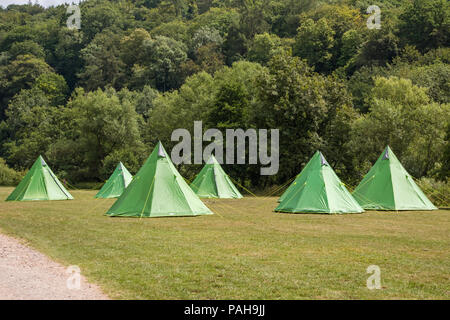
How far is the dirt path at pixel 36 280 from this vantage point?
818 centimetres

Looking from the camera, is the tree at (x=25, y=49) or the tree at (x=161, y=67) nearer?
the tree at (x=161, y=67)

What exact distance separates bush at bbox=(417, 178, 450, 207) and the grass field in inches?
323

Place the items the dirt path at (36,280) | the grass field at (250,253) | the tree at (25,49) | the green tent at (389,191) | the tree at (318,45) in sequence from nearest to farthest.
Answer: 1. the dirt path at (36,280)
2. the grass field at (250,253)
3. the green tent at (389,191)
4. the tree at (318,45)
5. the tree at (25,49)

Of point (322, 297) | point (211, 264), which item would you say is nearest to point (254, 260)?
point (211, 264)

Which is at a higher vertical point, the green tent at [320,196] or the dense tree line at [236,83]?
the dense tree line at [236,83]

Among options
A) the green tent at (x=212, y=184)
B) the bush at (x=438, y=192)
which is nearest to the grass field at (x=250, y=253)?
the bush at (x=438, y=192)

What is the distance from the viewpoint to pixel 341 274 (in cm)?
1009

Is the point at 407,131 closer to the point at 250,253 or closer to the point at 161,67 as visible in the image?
the point at 250,253

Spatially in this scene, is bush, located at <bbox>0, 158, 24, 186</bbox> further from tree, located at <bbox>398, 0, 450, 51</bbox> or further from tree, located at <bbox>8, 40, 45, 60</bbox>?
tree, located at <bbox>398, 0, 450, 51</bbox>

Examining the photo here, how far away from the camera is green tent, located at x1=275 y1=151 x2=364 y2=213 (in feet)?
75.3

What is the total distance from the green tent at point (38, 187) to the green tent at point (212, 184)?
29.2 feet

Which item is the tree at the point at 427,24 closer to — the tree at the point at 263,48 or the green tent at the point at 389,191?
the tree at the point at 263,48

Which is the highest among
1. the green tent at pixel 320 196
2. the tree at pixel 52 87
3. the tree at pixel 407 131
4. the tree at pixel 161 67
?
the tree at pixel 161 67

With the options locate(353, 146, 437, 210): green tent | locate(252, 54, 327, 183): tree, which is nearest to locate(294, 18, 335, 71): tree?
locate(252, 54, 327, 183): tree
